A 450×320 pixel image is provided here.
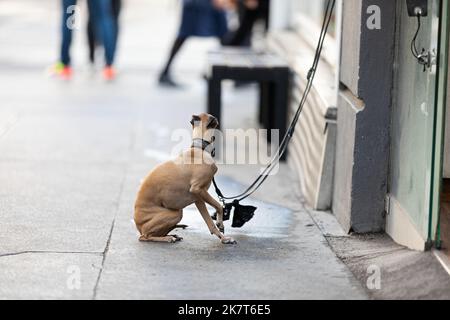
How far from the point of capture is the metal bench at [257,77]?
955 centimetres

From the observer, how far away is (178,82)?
14172 millimetres

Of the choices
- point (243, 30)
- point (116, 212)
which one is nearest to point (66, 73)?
point (243, 30)

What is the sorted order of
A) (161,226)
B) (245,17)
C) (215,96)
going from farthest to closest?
(245,17) < (215,96) < (161,226)

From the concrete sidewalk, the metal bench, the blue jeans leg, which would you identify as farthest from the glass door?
the blue jeans leg

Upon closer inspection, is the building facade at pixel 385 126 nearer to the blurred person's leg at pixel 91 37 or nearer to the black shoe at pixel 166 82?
the black shoe at pixel 166 82

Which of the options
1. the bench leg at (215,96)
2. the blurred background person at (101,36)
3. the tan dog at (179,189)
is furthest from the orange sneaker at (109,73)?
the tan dog at (179,189)

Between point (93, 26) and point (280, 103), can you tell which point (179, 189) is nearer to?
point (280, 103)

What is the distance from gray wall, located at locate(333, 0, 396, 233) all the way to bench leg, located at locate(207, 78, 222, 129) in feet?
8.09

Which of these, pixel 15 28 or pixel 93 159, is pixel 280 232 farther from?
pixel 15 28

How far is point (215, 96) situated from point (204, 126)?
314cm

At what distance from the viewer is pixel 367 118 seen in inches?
271

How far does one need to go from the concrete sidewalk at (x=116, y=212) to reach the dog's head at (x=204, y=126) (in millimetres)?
704

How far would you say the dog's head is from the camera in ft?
21.2

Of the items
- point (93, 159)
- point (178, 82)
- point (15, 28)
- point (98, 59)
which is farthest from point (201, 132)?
point (15, 28)
